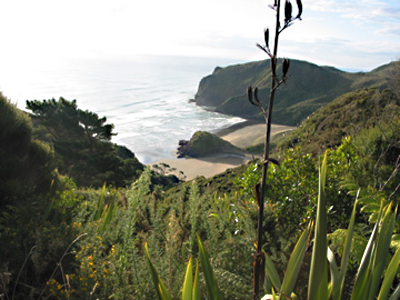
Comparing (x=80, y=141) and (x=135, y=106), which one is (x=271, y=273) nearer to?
(x=80, y=141)

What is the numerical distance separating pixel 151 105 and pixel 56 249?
54131 mm

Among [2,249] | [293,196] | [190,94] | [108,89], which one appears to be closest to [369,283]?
[293,196]

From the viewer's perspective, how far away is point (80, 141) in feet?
62.1

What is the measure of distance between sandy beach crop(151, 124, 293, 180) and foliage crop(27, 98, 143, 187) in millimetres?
7370

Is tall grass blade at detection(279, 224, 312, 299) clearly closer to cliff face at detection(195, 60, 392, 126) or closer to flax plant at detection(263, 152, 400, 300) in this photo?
flax plant at detection(263, 152, 400, 300)

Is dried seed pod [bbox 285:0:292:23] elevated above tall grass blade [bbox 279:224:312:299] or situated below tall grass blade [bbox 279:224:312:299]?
above

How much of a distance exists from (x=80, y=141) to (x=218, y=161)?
19643 millimetres

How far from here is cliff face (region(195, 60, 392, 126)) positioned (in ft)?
217

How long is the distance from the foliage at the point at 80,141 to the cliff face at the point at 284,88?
147ft

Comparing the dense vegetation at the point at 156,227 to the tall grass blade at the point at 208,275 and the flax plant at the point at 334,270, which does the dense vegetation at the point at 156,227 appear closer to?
the tall grass blade at the point at 208,275

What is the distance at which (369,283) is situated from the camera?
4.32 feet

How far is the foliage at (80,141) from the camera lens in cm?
1739

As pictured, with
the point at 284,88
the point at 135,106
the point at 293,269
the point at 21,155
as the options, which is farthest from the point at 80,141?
the point at 284,88

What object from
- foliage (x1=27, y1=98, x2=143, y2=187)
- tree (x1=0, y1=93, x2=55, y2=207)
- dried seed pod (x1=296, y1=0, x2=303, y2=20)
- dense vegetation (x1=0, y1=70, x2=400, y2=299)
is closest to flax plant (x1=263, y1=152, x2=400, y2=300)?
dense vegetation (x1=0, y1=70, x2=400, y2=299)
